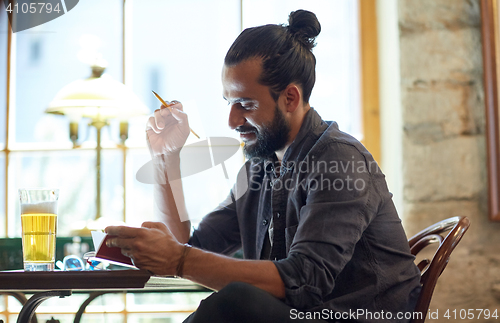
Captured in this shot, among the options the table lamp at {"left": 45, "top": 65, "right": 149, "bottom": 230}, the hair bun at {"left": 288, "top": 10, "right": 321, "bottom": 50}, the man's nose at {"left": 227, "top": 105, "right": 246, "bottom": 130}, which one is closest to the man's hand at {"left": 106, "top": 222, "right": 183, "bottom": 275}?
the man's nose at {"left": 227, "top": 105, "right": 246, "bottom": 130}

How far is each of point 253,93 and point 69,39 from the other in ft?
4.51

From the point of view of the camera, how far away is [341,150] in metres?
1.10

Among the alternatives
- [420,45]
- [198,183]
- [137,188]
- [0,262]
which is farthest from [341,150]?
[0,262]

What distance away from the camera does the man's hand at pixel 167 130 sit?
1376 millimetres

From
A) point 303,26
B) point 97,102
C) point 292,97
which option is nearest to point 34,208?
point 292,97

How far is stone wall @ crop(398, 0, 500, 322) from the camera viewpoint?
1828 millimetres

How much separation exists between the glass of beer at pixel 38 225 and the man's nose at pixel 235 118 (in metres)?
0.49

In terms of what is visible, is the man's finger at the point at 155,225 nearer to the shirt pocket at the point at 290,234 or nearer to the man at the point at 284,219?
the man at the point at 284,219

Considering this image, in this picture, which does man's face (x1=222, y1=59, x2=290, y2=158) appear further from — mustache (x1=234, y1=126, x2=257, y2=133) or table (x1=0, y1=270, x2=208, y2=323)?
table (x1=0, y1=270, x2=208, y2=323)

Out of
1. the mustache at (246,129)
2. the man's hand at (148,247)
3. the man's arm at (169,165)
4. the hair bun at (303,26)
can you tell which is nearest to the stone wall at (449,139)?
the hair bun at (303,26)

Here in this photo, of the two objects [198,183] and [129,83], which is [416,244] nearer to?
[198,183]

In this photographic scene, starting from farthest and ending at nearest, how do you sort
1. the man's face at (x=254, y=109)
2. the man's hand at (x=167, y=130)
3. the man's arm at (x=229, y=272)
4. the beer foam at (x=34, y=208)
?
the man's hand at (x=167, y=130), the man's face at (x=254, y=109), the beer foam at (x=34, y=208), the man's arm at (x=229, y=272)

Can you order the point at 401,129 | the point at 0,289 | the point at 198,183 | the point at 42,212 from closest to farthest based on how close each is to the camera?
the point at 0,289 → the point at 42,212 → the point at 198,183 → the point at 401,129

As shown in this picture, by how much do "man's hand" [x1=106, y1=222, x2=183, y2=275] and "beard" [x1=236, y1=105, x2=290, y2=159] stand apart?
46 centimetres
